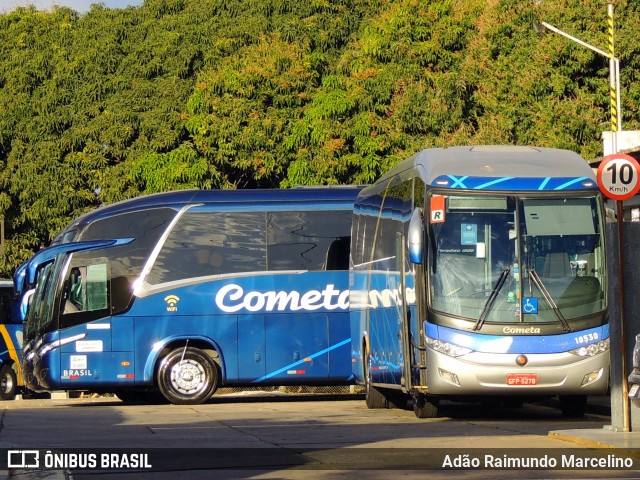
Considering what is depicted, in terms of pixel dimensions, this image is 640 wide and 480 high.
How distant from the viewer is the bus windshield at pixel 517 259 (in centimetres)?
1625

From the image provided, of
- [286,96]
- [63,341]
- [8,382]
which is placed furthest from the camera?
[286,96]

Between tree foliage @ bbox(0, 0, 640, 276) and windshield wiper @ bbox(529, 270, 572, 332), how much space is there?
19865mm

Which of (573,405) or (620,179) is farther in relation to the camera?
(573,405)

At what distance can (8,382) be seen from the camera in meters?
33.1

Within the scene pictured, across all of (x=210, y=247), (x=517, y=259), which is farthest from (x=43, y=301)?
(x=517, y=259)

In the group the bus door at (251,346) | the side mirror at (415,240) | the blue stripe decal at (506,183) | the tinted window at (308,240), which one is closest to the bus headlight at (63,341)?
the bus door at (251,346)

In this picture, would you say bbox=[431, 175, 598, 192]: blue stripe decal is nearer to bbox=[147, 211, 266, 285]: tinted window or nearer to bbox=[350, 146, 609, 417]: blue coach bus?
bbox=[350, 146, 609, 417]: blue coach bus

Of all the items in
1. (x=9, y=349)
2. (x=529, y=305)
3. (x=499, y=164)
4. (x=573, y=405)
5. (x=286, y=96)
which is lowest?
(x=9, y=349)

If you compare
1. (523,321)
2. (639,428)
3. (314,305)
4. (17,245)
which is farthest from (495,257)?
(17,245)

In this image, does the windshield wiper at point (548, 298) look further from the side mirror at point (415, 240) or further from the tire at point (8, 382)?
the tire at point (8, 382)

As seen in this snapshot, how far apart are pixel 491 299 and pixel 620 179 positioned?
114 inches

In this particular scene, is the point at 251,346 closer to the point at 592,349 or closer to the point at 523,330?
the point at 523,330

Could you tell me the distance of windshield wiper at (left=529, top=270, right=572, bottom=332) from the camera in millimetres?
16219

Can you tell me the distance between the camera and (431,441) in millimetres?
13930
